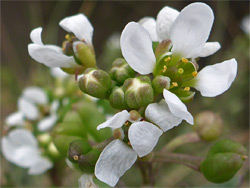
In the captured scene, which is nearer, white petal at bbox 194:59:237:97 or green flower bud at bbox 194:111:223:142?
white petal at bbox 194:59:237:97

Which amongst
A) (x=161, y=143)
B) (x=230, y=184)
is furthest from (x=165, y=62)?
(x=161, y=143)

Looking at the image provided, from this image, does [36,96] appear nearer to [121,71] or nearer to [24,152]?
[24,152]

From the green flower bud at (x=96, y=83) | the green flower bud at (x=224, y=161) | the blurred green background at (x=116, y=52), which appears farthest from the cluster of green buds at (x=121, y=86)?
the blurred green background at (x=116, y=52)

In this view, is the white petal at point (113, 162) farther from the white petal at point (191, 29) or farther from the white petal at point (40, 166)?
the white petal at point (40, 166)

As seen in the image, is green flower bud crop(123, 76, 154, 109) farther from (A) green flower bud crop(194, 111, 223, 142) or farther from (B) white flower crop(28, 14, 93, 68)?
(A) green flower bud crop(194, 111, 223, 142)

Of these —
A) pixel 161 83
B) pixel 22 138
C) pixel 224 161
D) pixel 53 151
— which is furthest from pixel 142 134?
pixel 22 138

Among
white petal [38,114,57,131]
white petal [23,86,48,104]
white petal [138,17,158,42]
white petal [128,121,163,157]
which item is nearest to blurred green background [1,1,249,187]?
white petal [23,86,48,104]
